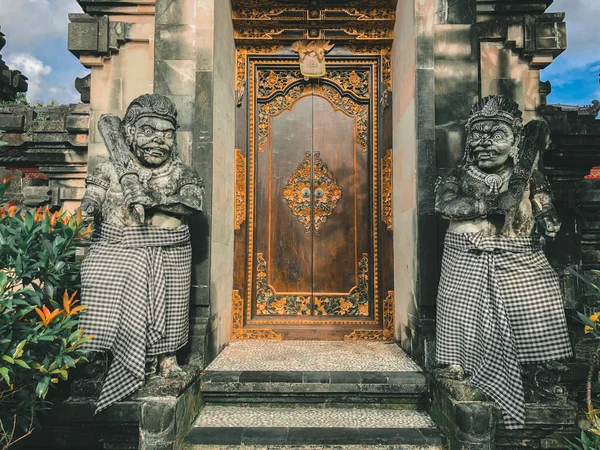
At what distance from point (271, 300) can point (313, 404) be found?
6.50 ft

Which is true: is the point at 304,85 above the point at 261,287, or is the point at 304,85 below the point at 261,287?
above

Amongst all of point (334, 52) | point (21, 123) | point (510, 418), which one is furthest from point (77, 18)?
point (510, 418)

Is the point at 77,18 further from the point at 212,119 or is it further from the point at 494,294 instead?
the point at 494,294

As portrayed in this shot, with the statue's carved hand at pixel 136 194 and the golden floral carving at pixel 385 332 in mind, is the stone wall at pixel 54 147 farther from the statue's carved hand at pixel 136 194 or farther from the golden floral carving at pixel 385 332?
the golden floral carving at pixel 385 332

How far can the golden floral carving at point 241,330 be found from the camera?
5.67 m

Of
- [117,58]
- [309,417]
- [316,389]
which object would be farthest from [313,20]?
[309,417]

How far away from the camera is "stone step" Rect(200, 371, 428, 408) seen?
158 inches

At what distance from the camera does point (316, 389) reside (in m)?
4.02

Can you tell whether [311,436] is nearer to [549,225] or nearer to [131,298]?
[131,298]

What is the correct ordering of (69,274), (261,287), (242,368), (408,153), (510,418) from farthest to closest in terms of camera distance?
(261,287) < (408,153) < (242,368) < (69,274) < (510,418)

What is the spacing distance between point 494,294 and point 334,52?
417cm

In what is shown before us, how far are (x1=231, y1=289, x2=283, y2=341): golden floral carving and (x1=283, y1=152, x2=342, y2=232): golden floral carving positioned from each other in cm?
143

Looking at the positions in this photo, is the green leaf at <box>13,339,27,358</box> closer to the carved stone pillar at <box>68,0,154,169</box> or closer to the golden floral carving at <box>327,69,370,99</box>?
the carved stone pillar at <box>68,0,154,169</box>

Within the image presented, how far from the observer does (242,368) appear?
14.3ft
